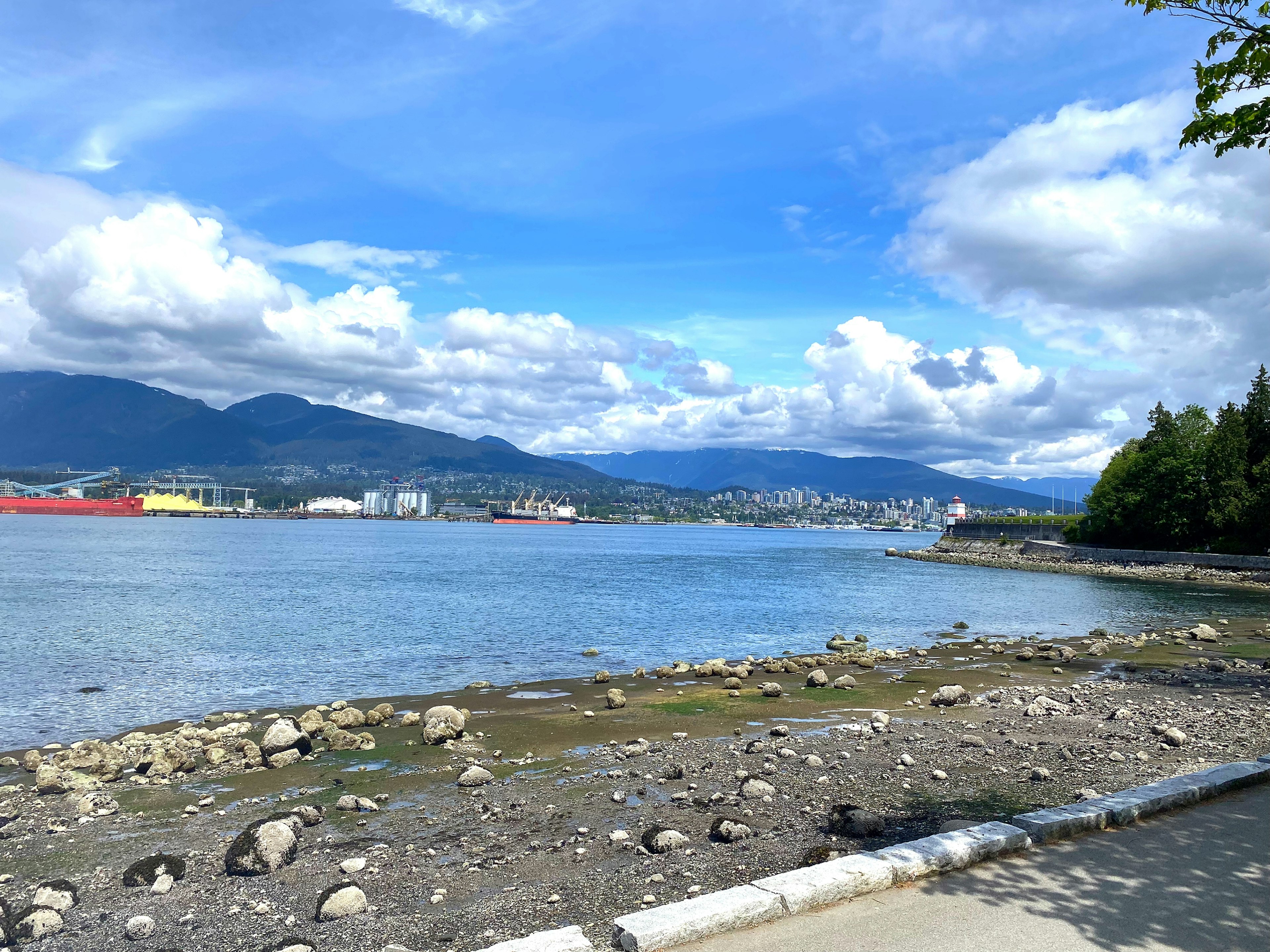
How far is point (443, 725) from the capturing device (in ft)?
54.5

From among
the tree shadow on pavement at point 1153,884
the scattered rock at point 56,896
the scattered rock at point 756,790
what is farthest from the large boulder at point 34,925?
the tree shadow on pavement at point 1153,884

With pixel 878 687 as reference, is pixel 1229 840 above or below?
above

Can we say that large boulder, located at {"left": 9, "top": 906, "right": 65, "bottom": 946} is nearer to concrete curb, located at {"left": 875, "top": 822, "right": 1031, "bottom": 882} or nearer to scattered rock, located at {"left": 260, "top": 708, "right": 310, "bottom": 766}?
scattered rock, located at {"left": 260, "top": 708, "right": 310, "bottom": 766}

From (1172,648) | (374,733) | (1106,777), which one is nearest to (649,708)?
(374,733)

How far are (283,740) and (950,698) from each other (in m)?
14.9

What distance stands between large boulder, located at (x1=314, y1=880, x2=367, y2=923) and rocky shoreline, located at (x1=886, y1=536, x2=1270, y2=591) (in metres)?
77.6

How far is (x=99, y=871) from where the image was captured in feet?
32.6

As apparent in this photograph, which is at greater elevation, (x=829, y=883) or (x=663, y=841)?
(x=829, y=883)

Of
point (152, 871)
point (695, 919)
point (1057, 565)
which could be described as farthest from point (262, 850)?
point (1057, 565)

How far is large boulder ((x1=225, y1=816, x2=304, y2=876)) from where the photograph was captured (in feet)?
31.3

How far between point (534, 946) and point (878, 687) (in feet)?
61.7

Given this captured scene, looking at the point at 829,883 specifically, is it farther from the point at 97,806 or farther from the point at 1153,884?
the point at 97,806

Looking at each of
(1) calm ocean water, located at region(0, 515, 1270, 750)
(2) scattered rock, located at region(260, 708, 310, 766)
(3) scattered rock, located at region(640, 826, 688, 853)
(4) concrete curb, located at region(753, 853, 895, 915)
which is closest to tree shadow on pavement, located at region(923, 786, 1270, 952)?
(4) concrete curb, located at region(753, 853, 895, 915)

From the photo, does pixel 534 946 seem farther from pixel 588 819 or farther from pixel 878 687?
pixel 878 687
